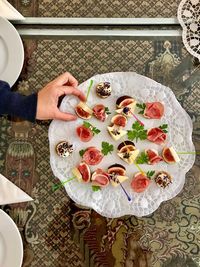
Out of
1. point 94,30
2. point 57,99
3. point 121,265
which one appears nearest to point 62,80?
point 57,99

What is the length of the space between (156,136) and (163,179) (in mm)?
98

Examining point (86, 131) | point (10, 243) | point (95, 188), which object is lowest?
point (10, 243)

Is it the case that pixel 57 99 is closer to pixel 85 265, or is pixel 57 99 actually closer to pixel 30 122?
pixel 30 122

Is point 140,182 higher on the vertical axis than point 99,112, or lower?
lower

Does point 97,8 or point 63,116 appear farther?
point 97,8

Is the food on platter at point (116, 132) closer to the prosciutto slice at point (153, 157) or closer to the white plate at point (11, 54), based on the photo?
the prosciutto slice at point (153, 157)

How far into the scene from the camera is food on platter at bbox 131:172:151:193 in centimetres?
107

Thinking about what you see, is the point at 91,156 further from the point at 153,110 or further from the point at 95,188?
the point at 153,110

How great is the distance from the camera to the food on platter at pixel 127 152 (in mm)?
1085

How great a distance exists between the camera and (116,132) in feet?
3.59

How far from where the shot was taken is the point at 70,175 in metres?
1.09

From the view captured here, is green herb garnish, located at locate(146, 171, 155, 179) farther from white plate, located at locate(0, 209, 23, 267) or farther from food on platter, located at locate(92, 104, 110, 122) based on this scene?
white plate, located at locate(0, 209, 23, 267)

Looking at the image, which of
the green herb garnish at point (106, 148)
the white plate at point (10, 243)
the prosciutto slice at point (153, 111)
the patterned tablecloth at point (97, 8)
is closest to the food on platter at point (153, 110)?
the prosciutto slice at point (153, 111)

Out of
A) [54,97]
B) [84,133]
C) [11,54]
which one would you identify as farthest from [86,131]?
[11,54]
